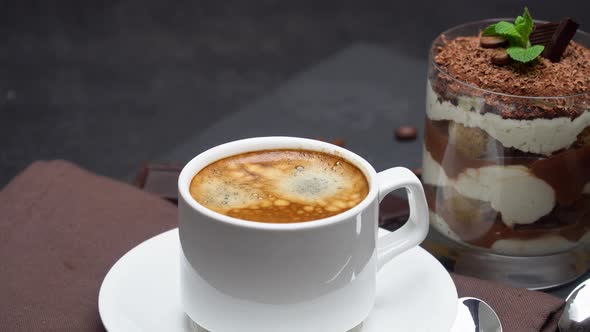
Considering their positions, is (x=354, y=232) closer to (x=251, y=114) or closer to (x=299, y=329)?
(x=299, y=329)

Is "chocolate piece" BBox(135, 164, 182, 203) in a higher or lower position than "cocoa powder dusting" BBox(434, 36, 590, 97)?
lower

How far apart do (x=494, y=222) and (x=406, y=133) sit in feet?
2.36

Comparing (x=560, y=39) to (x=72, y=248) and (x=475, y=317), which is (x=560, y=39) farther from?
(x=72, y=248)

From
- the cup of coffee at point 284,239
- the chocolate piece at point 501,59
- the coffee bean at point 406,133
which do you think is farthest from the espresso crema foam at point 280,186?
the coffee bean at point 406,133

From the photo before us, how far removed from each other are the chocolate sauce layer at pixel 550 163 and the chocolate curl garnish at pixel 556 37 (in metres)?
0.19

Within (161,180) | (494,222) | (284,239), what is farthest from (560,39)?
(161,180)

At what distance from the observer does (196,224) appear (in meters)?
Result: 1.28

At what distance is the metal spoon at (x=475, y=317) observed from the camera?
145 centimetres

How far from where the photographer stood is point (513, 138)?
1.64 meters

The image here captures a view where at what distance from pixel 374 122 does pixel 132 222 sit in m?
0.96

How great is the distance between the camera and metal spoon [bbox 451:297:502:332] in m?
1.45

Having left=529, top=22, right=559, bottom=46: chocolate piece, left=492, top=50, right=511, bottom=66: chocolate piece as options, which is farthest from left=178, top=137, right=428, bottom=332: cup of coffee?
left=529, top=22, right=559, bottom=46: chocolate piece

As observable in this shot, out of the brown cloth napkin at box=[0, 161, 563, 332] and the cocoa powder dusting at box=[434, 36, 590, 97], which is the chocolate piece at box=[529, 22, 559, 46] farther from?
the brown cloth napkin at box=[0, 161, 563, 332]

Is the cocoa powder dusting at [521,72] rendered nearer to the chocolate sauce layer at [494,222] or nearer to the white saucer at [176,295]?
the chocolate sauce layer at [494,222]
